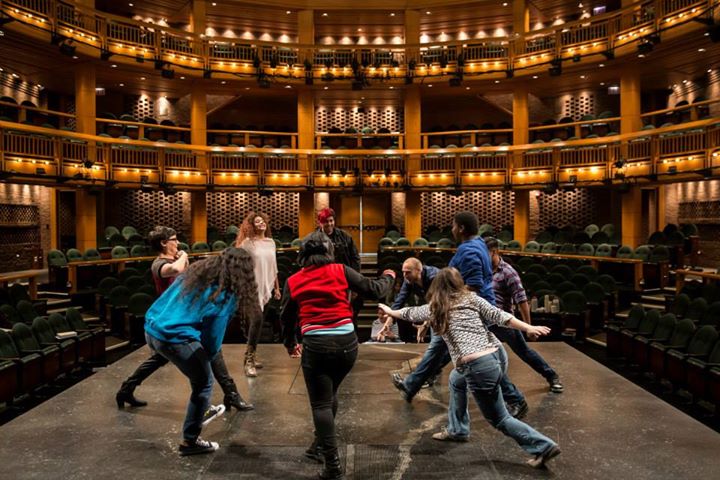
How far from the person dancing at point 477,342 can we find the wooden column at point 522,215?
16207 millimetres

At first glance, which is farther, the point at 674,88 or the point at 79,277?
the point at 674,88

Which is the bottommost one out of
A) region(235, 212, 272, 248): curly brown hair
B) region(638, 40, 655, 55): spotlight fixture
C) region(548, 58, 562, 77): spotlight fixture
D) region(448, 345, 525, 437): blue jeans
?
region(448, 345, 525, 437): blue jeans

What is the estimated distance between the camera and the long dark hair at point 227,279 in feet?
11.9

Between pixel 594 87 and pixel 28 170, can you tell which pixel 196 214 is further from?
pixel 594 87

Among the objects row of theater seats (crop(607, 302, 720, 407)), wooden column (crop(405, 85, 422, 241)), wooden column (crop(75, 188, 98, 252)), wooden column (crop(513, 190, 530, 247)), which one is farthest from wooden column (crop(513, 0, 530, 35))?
wooden column (crop(75, 188, 98, 252))

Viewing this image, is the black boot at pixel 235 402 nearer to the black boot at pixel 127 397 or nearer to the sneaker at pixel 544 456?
the black boot at pixel 127 397

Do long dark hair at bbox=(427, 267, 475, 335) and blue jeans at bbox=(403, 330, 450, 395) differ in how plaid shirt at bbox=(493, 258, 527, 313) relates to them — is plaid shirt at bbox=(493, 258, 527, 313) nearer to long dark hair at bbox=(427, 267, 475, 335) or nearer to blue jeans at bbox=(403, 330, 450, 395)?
blue jeans at bbox=(403, 330, 450, 395)

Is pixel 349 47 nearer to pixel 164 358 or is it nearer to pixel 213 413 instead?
pixel 164 358

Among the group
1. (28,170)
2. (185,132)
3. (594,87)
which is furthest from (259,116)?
(594,87)

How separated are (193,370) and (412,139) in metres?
17.6

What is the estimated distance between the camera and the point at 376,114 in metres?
23.3

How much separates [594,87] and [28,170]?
1807 cm

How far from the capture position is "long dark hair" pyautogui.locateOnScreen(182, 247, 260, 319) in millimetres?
3615

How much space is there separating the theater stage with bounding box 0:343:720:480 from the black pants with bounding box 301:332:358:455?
42 cm
